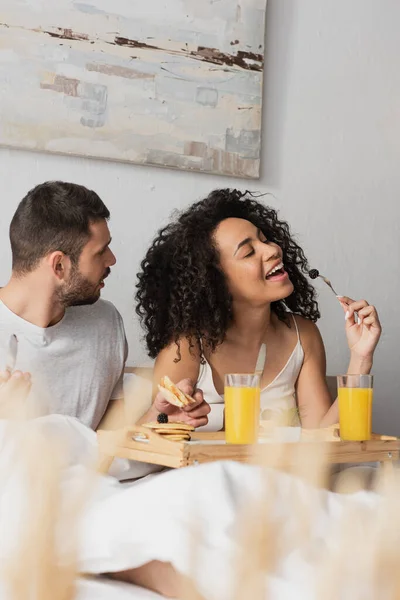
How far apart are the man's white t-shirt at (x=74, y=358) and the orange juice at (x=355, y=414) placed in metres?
0.59

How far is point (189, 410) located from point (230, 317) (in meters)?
0.55

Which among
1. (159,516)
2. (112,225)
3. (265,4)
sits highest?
(265,4)

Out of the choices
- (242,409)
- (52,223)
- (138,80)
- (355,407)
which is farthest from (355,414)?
(138,80)

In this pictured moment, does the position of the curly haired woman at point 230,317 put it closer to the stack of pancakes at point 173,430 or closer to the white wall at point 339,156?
the white wall at point 339,156

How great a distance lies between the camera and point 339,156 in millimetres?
2520

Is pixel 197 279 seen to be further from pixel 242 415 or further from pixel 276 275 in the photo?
pixel 242 415

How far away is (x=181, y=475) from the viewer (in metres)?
0.76

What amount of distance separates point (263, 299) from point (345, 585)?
5.45ft

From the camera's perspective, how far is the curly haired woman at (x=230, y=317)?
6.09ft

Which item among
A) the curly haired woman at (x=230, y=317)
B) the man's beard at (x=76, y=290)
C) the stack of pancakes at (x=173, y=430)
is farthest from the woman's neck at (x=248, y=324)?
the stack of pancakes at (x=173, y=430)

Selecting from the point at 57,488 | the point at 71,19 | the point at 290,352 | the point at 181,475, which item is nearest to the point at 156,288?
the point at 290,352

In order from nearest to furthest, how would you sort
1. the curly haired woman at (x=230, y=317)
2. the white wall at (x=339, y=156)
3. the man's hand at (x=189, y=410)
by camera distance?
1. the man's hand at (x=189, y=410)
2. the curly haired woman at (x=230, y=317)
3. the white wall at (x=339, y=156)

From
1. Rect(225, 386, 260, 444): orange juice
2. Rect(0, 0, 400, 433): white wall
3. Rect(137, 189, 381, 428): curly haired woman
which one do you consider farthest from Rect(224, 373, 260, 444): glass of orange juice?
Rect(0, 0, 400, 433): white wall

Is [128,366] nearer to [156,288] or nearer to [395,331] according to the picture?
[156,288]
